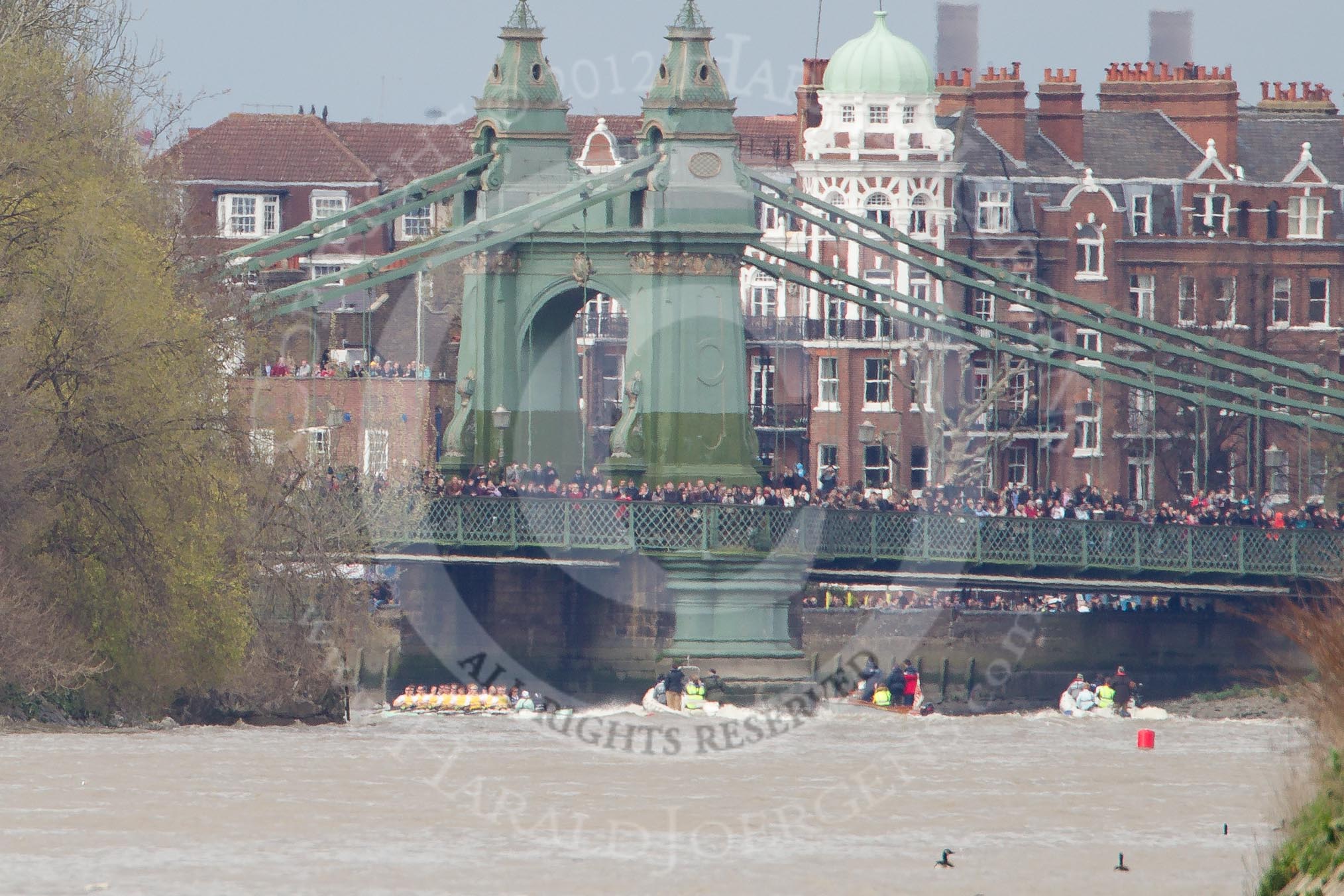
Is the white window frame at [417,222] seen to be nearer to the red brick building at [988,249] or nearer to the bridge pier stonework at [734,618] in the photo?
the red brick building at [988,249]

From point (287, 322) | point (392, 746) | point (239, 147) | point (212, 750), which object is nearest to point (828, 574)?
point (392, 746)

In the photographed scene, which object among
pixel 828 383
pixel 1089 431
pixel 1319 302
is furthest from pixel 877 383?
pixel 1319 302

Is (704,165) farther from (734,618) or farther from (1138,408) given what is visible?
(1138,408)

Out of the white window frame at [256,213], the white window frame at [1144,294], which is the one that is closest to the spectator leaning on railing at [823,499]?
the white window frame at [1144,294]

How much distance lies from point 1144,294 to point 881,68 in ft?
31.8

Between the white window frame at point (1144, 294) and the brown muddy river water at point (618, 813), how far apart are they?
37188 mm

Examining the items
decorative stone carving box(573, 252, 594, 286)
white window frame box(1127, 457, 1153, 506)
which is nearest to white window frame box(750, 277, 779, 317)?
white window frame box(1127, 457, 1153, 506)

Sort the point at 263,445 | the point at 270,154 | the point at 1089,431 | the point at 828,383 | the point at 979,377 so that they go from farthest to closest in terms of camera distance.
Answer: the point at 270,154 < the point at 1089,431 < the point at 979,377 < the point at 828,383 < the point at 263,445

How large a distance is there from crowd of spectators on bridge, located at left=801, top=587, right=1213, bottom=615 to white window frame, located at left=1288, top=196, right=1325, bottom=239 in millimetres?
23118

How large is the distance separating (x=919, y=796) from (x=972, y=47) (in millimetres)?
48736

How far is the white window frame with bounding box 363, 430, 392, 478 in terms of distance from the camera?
224 ft

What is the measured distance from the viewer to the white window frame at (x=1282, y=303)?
277 feet

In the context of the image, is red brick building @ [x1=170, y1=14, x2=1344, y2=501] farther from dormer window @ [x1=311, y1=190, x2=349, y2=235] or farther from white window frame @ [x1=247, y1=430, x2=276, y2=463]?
white window frame @ [x1=247, y1=430, x2=276, y2=463]

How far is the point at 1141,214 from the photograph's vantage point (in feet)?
277
